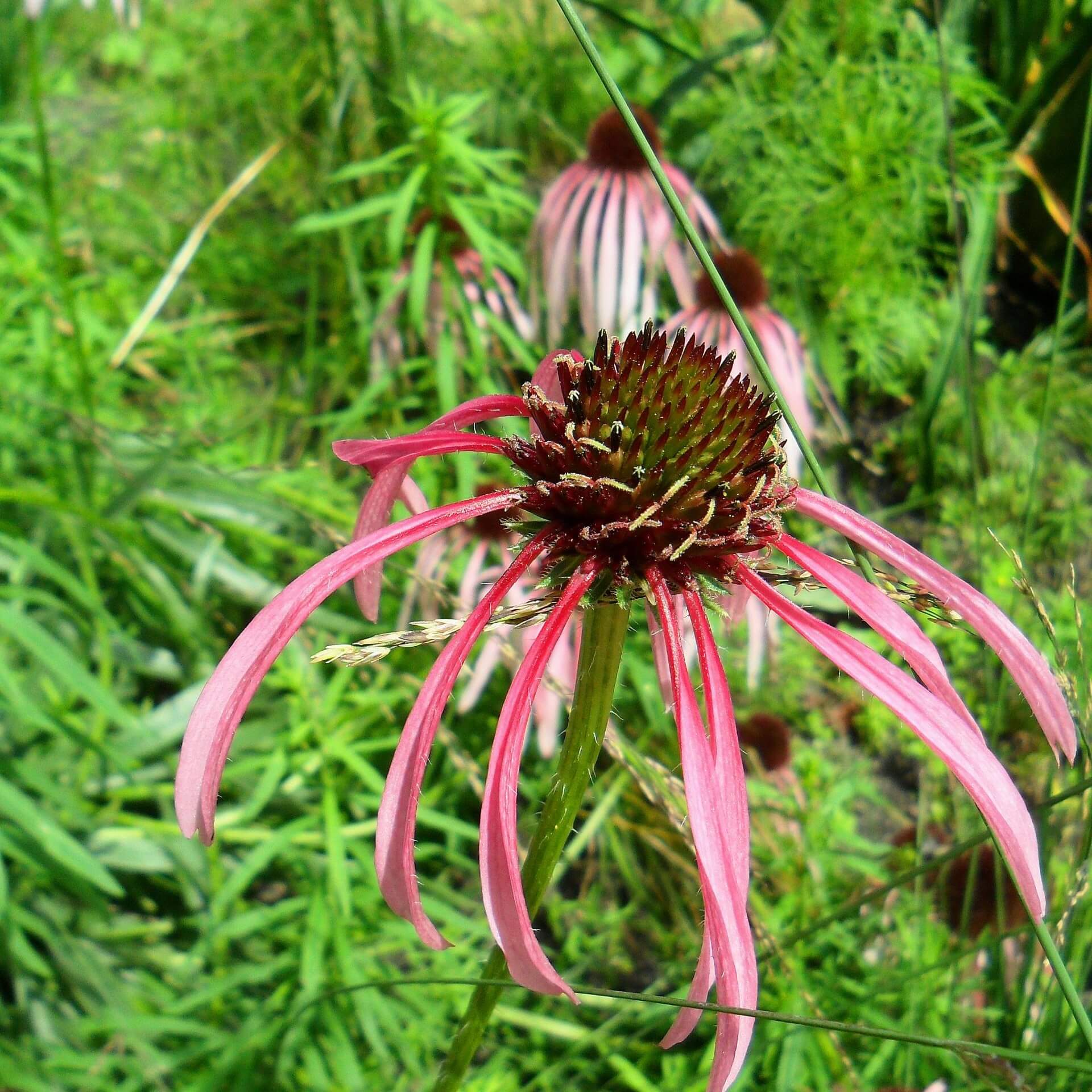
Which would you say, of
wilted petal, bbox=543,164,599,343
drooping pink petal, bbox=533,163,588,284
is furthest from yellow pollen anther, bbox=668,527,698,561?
drooping pink petal, bbox=533,163,588,284

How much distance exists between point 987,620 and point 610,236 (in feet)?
3.93

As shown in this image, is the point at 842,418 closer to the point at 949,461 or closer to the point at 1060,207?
the point at 949,461

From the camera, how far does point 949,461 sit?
198 cm

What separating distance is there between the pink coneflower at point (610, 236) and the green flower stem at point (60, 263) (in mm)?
685

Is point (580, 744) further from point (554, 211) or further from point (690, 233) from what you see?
point (554, 211)

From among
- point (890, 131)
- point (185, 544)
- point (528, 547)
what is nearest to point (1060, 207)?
point (890, 131)

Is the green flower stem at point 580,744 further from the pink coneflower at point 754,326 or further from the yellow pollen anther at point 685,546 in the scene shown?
the pink coneflower at point 754,326

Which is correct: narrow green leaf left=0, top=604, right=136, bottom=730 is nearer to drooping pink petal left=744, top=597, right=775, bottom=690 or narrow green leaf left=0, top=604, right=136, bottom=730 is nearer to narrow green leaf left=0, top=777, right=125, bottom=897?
narrow green leaf left=0, top=777, right=125, bottom=897

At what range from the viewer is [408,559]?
1.50 meters

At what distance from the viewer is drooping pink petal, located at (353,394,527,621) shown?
621 millimetres

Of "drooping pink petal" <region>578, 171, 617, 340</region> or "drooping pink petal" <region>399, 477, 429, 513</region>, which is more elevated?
"drooping pink petal" <region>578, 171, 617, 340</region>

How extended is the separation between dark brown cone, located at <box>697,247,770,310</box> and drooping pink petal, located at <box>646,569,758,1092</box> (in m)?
1.17

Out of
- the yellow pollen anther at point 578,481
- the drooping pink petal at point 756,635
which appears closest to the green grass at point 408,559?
the drooping pink petal at point 756,635

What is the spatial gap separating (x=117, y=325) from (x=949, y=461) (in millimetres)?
1617
